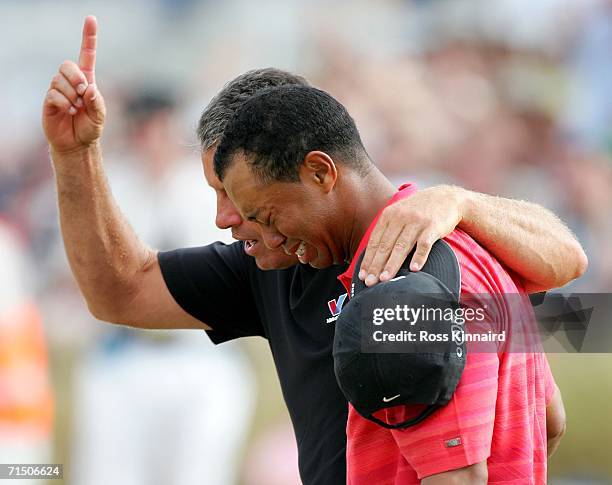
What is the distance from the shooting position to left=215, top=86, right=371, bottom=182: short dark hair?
1.96m

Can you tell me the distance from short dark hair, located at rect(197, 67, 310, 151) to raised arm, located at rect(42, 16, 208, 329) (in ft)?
0.80

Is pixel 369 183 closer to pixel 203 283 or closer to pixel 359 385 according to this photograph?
pixel 359 385

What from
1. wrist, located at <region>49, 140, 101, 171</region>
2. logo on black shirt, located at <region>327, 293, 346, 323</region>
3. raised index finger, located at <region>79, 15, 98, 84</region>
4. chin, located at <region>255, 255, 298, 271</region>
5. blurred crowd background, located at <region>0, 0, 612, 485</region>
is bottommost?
blurred crowd background, located at <region>0, 0, 612, 485</region>

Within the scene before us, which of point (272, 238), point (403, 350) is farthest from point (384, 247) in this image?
point (272, 238)

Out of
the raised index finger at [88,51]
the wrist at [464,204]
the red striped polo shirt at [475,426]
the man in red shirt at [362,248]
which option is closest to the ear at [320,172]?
the man in red shirt at [362,248]

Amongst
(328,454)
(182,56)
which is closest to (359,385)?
(328,454)

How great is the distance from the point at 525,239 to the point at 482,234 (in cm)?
12

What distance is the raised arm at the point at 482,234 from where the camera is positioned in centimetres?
180

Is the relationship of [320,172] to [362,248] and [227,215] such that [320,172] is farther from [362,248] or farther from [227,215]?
[227,215]

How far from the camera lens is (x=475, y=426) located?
1679mm

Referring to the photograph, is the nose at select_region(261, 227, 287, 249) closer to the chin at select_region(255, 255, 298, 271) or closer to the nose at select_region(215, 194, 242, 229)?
the chin at select_region(255, 255, 298, 271)

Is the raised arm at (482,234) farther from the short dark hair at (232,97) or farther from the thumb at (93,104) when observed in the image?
the thumb at (93,104)

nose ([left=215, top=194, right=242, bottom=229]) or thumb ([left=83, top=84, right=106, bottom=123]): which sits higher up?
thumb ([left=83, top=84, right=106, bottom=123])

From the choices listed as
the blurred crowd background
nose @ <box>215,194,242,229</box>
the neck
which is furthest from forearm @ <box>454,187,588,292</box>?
the blurred crowd background
